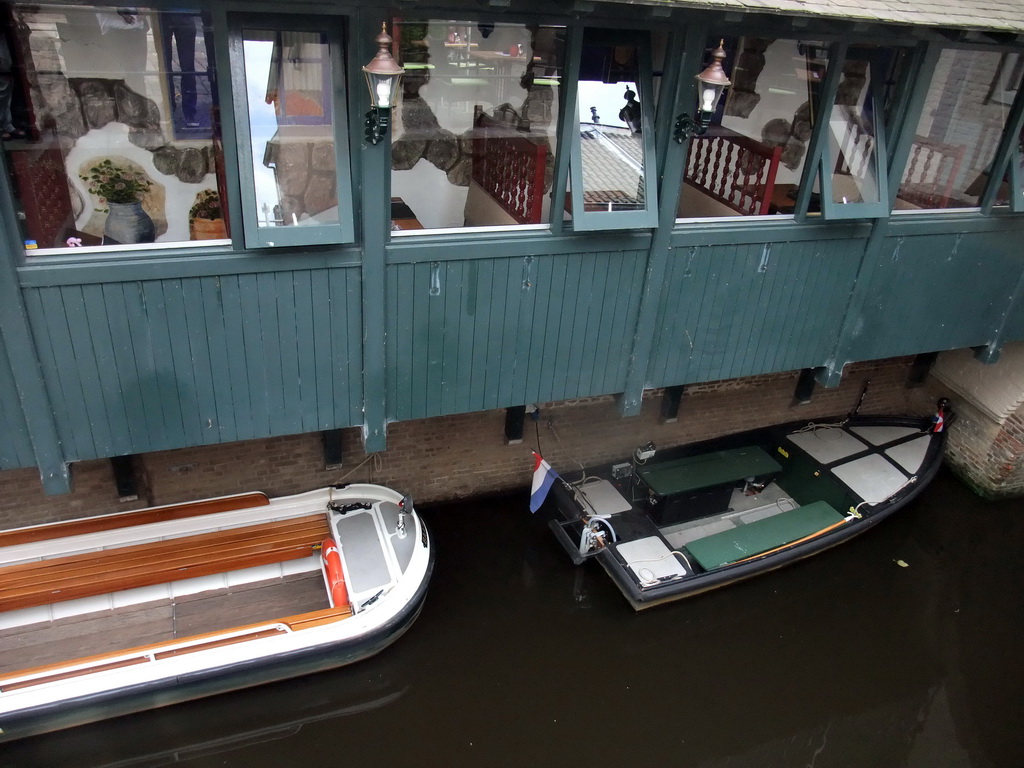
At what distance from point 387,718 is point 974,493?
8.39 metres

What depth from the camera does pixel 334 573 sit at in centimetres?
710

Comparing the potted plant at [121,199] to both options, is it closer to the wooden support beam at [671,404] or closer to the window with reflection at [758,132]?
the window with reflection at [758,132]

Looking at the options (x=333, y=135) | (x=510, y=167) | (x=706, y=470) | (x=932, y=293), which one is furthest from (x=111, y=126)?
(x=932, y=293)

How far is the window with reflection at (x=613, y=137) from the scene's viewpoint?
222 inches

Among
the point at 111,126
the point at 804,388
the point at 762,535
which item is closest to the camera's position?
the point at 111,126

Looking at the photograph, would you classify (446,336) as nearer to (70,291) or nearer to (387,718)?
(70,291)

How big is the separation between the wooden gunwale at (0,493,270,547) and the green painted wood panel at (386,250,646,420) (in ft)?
7.52

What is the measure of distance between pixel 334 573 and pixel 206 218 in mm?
3527

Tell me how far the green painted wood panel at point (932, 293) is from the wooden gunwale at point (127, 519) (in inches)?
252

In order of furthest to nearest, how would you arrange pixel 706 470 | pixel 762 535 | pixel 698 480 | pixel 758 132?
pixel 706 470
pixel 698 480
pixel 762 535
pixel 758 132

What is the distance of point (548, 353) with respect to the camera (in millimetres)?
6570

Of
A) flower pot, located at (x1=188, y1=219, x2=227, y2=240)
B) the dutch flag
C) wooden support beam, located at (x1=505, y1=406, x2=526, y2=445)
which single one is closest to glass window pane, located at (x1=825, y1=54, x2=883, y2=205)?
the dutch flag

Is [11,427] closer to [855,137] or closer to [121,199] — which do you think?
[121,199]

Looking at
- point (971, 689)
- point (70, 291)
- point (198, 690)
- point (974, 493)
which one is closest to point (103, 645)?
point (198, 690)
